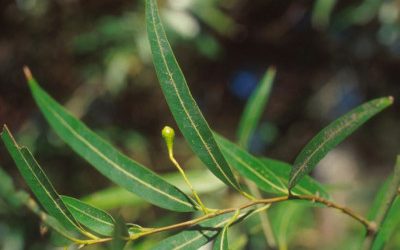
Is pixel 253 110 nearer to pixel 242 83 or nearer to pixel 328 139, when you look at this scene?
pixel 328 139

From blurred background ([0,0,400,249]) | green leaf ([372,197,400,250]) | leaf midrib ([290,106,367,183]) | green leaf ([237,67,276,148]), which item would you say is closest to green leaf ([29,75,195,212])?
leaf midrib ([290,106,367,183])

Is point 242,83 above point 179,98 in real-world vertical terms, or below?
below

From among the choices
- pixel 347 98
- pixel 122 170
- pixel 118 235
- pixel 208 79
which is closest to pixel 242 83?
pixel 208 79

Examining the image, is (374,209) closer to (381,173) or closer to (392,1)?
(392,1)

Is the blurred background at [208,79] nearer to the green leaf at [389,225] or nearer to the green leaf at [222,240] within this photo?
the green leaf at [389,225]

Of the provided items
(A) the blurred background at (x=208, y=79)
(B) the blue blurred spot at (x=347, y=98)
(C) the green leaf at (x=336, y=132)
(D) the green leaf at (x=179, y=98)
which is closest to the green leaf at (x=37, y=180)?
(D) the green leaf at (x=179, y=98)

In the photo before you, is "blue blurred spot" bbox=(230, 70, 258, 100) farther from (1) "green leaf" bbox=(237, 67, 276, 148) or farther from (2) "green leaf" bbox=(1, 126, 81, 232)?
(2) "green leaf" bbox=(1, 126, 81, 232)
